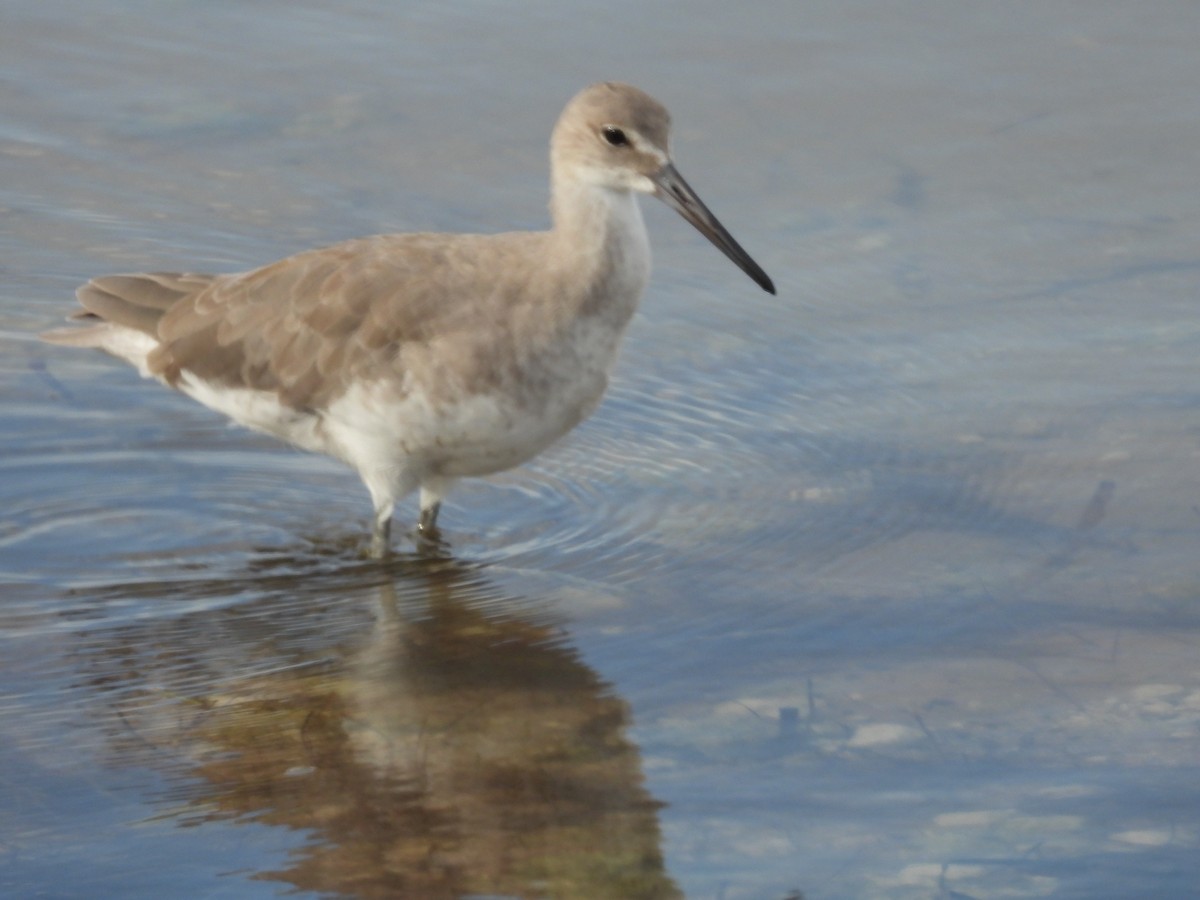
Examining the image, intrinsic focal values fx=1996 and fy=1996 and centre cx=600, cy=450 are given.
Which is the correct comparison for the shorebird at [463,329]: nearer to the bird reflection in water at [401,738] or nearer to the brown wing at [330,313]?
the brown wing at [330,313]

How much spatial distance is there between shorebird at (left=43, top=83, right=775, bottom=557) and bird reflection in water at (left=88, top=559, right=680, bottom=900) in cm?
45

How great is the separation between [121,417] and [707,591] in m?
2.55

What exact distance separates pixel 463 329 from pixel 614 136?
78 centimetres

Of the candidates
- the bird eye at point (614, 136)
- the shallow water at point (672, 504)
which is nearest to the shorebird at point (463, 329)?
the bird eye at point (614, 136)

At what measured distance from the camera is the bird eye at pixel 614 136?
6.12 metres

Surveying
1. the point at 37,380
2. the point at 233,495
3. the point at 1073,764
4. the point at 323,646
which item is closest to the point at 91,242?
the point at 37,380

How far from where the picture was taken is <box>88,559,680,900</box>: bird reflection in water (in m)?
4.30

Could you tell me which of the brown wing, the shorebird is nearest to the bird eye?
the shorebird

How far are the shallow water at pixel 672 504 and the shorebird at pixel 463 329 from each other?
14.7 inches

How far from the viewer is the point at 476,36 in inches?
379

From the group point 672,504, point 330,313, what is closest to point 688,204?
point 672,504

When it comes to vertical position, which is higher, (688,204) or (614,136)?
(614,136)

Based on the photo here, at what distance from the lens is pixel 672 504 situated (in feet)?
21.3

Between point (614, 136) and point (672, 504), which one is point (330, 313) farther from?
point (672, 504)
